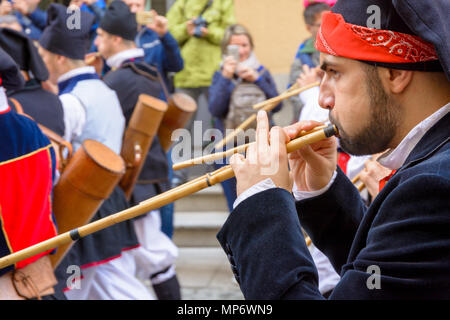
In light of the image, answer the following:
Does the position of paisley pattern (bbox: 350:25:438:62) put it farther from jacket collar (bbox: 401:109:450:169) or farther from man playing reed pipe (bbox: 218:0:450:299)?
jacket collar (bbox: 401:109:450:169)

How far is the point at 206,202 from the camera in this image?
23.6ft

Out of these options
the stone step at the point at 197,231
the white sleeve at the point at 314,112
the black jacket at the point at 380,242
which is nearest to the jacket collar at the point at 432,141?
the black jacket at the point at 380,242

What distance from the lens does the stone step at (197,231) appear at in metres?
6.70

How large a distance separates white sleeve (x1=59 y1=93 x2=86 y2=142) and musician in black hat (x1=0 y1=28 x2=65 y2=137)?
17cm

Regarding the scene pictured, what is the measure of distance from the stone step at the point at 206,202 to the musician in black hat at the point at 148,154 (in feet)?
7.01

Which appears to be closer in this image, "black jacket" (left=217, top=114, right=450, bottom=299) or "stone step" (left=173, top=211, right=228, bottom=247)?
"black jacket" (left=217, top=114, right=450, bottom=299)

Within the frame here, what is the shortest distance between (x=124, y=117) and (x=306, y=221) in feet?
9.41

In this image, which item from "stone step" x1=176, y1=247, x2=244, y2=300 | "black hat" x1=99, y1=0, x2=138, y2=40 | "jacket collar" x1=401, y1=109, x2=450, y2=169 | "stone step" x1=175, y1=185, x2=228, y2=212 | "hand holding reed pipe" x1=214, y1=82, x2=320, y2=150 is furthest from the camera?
"stone step" x1=175, y1=185, x2=228, y2=212

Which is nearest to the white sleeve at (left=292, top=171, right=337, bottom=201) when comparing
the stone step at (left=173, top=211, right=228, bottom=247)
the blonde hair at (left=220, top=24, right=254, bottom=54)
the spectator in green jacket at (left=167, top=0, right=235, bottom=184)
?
the blonde hair at (left=220, top=24, right=254, bottom=54)

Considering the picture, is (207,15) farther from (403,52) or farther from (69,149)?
(403,52)

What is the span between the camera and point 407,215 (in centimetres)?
135

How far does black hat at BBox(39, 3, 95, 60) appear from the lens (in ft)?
14.3

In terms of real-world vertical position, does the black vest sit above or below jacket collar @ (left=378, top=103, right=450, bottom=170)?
below

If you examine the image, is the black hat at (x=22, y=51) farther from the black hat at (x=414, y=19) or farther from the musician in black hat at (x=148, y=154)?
the black hat at (x=414, y=19)
